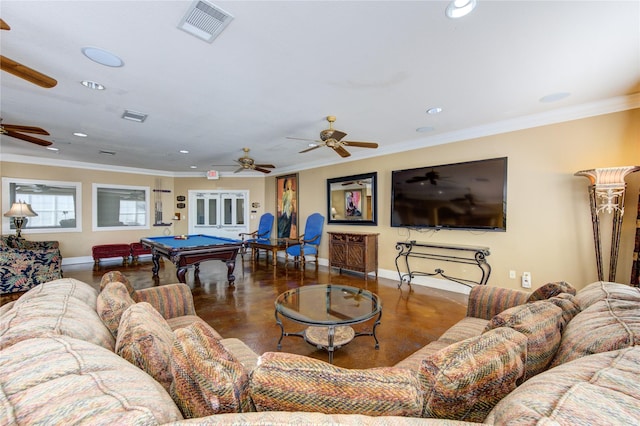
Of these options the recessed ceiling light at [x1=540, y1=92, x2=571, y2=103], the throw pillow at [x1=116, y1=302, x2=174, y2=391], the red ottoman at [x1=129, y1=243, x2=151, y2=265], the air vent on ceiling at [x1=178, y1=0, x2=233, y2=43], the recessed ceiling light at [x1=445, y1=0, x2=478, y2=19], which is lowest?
the red ottoman at [x1=129, y1=243, x2=151, y2=265]

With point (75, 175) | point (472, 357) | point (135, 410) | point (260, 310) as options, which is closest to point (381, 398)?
point (472, 357)

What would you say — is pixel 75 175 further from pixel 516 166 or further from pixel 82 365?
pixel 516 166

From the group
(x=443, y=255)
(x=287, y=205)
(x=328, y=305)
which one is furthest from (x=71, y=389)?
(x=287, y=205)

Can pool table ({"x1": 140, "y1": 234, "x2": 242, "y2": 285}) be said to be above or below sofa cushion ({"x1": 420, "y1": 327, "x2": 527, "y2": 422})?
below

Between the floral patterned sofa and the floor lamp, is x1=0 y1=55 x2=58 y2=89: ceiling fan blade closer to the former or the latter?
the floral patterned sofa

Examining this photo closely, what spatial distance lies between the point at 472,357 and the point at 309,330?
2.07 m

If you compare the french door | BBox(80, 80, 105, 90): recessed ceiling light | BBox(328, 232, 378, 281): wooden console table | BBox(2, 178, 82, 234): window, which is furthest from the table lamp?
BBox(328, 232, 378, 281): wooden console table

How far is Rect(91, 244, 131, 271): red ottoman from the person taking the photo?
6.20 m

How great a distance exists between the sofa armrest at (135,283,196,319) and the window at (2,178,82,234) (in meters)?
6.61

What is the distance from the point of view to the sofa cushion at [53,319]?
937 millimetres

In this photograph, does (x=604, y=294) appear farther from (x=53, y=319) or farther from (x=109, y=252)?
(x=109, y=252)

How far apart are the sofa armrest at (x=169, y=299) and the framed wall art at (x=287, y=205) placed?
5022mm

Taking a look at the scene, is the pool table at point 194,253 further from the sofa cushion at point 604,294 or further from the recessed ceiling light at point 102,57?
the sofa cushion at point 604,294

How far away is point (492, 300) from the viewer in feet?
A: 7.06
